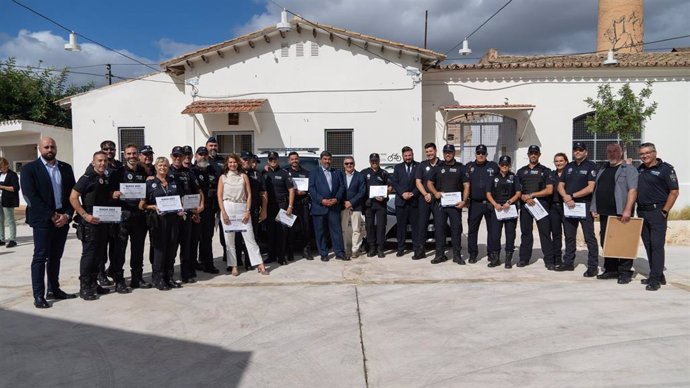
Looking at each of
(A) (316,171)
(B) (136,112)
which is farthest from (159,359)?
(B) (136,112)

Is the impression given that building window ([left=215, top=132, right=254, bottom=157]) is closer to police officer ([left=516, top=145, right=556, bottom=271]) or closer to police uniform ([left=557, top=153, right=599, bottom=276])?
police officer ([left=516, top=145, right=556, bottom=271])

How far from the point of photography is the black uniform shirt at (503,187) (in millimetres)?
7734

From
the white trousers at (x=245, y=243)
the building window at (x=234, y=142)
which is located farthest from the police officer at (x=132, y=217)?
the building window at (x=234, y=142)

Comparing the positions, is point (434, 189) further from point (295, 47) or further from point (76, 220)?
point (295, 47)

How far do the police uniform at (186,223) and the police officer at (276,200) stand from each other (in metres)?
1.40

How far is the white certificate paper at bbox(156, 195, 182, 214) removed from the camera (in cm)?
630

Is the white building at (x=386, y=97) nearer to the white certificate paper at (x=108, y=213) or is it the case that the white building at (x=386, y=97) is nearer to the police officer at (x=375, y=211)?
the police officer at (x=375, y=211)

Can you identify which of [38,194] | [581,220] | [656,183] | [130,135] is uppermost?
[130,135]

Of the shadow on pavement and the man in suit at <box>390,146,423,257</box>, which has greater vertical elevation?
the man in suit at <box>390,146,423,257</box>

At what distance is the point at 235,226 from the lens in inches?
282

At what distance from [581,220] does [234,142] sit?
10489 millimetres

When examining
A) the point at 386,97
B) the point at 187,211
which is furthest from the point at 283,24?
the point at 187,211

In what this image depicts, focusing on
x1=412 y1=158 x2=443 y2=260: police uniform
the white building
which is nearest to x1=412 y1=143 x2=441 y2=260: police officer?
x1=412 y1=158 x2=443 y2=260: police uniform

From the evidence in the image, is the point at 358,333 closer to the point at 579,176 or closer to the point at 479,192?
the point at 479,192
